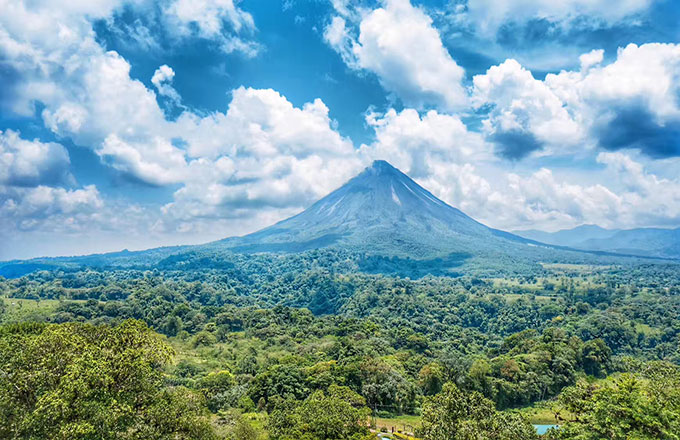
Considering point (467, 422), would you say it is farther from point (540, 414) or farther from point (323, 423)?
point (540, 414)

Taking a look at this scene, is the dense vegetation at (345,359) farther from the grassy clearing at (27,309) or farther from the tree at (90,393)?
the grassy clearing at (27,309)

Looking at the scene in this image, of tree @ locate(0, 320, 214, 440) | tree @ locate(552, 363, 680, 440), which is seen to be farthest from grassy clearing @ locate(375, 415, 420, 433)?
tree @ locate(0, 320, 214, 440)

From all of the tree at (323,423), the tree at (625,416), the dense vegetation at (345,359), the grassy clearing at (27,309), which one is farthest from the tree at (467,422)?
the grassy clearing at (27,309)

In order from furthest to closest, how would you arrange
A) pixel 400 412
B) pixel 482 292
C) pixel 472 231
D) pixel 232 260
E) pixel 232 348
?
1. pixel 472 231
2. pixel 232 260
3. pixel 482 292
4. pixel 232 348
5. pixel 400 412

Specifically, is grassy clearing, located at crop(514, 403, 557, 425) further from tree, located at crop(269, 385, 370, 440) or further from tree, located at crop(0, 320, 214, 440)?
tree, located at crop(0, 320, 214, 440)

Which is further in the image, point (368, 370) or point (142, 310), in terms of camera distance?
point (142, 310)

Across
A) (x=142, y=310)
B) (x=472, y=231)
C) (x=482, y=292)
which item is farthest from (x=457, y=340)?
(x=472, y=231)

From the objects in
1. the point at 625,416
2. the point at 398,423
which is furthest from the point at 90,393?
the point at 398,423

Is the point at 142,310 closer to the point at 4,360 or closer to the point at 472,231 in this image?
the point at 4,360
